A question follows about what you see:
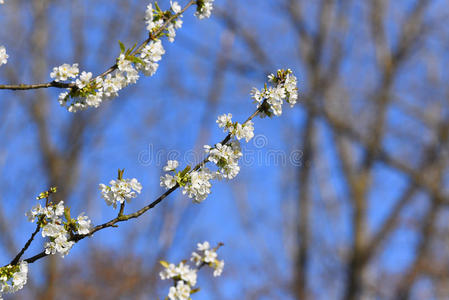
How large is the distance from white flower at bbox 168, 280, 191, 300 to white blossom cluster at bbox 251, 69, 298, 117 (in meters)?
0.73

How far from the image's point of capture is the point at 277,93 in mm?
1795

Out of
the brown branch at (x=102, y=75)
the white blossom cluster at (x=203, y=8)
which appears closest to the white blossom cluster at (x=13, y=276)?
the brown branch at (x=102, y=75)

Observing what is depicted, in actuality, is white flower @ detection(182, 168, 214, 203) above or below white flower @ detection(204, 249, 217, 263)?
above

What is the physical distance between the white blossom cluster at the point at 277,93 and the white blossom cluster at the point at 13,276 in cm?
104

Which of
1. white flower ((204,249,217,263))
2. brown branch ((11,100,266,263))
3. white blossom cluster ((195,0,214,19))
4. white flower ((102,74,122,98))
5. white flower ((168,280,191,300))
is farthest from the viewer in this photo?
white blossom cluster ((195,0,214,19))

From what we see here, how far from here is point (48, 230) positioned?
1.55 meters

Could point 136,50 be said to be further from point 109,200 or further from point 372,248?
point 372,248

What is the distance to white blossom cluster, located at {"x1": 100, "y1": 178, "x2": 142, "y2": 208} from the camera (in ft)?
5.48

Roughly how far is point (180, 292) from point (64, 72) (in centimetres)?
94

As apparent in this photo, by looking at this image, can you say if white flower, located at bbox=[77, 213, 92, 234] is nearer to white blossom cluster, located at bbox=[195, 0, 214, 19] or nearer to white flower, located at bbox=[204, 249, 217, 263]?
white flower, located at bbox=[204, 249, 217, 263]

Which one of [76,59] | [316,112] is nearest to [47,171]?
[76,59]

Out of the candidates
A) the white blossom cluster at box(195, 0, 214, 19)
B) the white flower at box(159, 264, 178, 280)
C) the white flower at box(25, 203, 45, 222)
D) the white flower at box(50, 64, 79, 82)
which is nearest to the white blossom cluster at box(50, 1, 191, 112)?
the white flower at box(50, 64, 79, 82)

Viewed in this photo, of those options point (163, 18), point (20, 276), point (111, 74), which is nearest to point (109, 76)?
point (111, 74)

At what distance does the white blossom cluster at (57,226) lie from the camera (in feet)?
5.02
